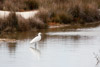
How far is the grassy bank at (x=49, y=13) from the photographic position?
31453 mm

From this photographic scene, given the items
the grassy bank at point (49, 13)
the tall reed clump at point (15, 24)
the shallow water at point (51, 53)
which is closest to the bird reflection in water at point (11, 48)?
the shallow water at point (51, 53)

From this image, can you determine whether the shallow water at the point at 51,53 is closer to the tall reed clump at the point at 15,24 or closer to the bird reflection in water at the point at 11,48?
the bird reflection in water at the point at 11,48

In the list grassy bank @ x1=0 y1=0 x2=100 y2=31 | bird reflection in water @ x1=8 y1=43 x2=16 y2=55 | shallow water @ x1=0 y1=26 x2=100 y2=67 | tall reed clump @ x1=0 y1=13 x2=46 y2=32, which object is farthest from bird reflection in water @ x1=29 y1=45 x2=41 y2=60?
grassy bank @ x1=0 y1=0 x2=100 y2=31

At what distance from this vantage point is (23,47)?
21.2 meters

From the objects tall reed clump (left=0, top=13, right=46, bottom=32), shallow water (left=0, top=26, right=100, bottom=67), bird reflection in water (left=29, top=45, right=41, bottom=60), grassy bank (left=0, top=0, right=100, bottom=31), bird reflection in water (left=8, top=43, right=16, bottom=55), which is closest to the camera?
shallow water (left=0, top=26, right=100, bottom=67)

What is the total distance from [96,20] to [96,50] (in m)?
23.5

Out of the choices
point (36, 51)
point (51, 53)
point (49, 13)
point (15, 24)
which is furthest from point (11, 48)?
point (49, 13)

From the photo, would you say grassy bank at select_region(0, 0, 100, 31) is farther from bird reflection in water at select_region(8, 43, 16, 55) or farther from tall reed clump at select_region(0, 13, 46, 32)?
bird reflection in water at select_region(8, 43, 16, 55)

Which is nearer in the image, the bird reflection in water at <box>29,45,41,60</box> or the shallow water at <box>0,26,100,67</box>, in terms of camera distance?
the shallow water at <box>0,26,100,67</box>

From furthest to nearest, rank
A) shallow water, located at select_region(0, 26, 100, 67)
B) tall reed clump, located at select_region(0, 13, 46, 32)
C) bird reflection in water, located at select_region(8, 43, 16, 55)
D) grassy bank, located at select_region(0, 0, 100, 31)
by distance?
grassy bank, located at select_region(0, 0, 100, 31) < tall reed clump, located at select_region(0, 13, 46, 32) < bird reflection in water, located at select_region(8, 43, 16, 55) < shallow water, located at select_region(0, 26, 100, 67)

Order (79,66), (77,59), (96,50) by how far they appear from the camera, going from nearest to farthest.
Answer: (79,66)
(77,59)
(96,50)

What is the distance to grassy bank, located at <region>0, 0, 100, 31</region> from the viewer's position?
31.5 meters

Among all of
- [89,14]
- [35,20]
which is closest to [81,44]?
[35,20]

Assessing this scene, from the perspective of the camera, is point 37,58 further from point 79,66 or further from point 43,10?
point 43,10
